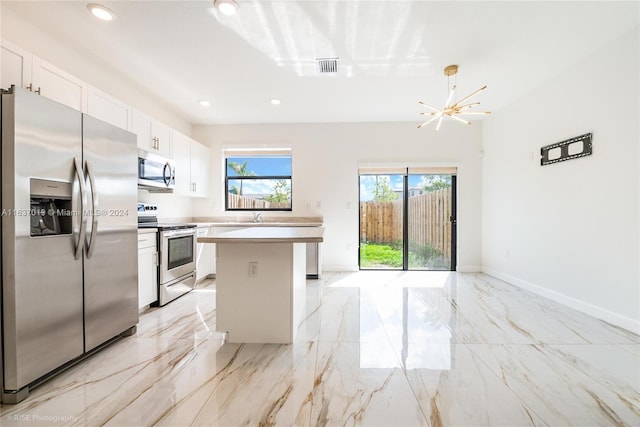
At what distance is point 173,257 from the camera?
3.22 m

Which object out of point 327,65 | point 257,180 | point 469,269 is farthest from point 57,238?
point 469,269

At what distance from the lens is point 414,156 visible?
15.7 feet

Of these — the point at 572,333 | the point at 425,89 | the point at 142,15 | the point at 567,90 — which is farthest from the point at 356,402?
the point at 567,90

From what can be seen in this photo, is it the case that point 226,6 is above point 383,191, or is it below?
above

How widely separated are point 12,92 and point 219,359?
197cm

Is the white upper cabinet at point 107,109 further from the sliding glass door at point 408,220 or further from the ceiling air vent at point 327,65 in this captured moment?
the sliding glass door at point 408,220

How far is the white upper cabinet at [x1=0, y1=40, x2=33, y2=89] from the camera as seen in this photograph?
181cm

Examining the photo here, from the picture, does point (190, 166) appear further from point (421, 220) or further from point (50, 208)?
point (421, 220)

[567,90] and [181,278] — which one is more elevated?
[567,90]

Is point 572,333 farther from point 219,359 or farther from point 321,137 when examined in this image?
point 321,137

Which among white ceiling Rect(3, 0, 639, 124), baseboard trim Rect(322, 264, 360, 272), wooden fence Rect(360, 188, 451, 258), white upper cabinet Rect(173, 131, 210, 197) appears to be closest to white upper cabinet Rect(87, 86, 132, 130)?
white ceiling Rect(3, 0, 639, 124)

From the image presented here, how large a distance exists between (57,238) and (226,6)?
196cm

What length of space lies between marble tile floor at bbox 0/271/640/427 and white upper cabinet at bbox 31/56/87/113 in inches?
79.2

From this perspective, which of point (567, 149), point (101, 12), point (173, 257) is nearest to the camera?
point (101, 12)
